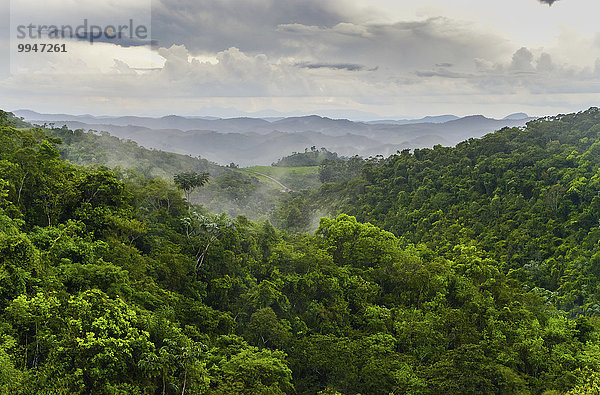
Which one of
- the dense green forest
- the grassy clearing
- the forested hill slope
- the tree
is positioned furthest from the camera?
the grassy clearing

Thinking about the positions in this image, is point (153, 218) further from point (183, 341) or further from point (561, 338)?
point (561, 338)

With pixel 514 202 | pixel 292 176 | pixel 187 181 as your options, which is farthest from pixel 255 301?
pixel 292 176

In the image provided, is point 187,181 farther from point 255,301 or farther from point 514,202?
point 514,202

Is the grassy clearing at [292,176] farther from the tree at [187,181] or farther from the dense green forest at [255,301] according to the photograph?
the dense green forest at [255,301]

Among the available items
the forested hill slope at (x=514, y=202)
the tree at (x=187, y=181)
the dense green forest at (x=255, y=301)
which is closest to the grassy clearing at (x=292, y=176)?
the forested hill slope at (x=514, y=202)

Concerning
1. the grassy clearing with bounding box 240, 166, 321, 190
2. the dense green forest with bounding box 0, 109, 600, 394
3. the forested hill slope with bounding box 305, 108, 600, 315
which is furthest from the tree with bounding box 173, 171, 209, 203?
the grassy clearing with bounding box 240, 166, 321, 190

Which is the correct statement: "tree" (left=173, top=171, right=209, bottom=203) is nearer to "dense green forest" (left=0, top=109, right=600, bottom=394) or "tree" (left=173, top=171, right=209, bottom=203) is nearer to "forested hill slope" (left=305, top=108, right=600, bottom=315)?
"dense green forest" (left=0, top=109, right=600, bottom=394)
